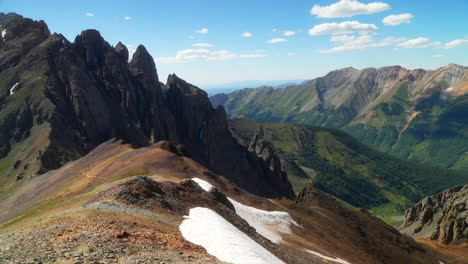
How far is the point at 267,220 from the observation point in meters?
60.4

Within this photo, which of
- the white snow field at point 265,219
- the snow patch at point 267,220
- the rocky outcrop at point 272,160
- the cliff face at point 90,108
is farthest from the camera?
the rocky outcrop at point 272,160

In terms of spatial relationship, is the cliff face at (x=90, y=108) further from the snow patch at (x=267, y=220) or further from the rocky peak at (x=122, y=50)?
the snow patch at (x=267, y=220)

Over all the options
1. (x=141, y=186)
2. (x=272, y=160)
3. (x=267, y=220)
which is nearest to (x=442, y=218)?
(x=272, y=160)

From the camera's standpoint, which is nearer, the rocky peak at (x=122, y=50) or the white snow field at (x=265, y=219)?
the white snow field at (x=265, y=219)

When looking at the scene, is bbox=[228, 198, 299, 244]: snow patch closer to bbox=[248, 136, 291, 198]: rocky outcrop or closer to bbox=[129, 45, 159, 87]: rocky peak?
bbox=[248, 136, 291, 198]: rocky outcrop

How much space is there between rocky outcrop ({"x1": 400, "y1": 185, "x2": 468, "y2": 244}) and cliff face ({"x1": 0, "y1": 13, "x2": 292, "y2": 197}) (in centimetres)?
6183

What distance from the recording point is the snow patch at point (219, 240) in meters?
26.4

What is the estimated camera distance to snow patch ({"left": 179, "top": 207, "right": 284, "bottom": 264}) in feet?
86.5

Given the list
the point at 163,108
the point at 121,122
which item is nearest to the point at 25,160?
the point at 121,122

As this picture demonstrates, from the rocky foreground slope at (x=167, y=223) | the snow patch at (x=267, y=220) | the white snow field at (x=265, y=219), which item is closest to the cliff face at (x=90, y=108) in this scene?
the rocky foreground slope at (x=167, y=223)

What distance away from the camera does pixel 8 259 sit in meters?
18.7

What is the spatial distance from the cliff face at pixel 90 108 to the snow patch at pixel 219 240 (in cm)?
7527

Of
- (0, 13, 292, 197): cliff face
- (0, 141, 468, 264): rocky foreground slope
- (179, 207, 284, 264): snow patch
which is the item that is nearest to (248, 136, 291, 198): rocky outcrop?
(0, 13, 292, 197): cliff face

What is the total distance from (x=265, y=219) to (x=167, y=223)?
32.9 meters
